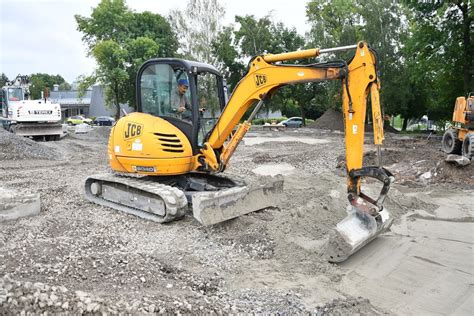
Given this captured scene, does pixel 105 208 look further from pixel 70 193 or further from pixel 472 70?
pixel 472 70

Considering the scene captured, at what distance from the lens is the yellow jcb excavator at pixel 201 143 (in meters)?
5.34

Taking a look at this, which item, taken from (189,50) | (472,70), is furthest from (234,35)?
(472,70)

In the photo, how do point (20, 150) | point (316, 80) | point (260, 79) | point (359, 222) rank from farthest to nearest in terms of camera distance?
1. point (20, 150)
2. point (260, 79)
3. point (316, 80)
4. point (359, 222)

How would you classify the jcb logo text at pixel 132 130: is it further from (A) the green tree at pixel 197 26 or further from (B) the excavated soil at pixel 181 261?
(A) the green tree at pixel 197 26

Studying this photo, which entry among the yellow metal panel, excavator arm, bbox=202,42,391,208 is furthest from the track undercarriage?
excavator arm, bbox=202,42,391,208

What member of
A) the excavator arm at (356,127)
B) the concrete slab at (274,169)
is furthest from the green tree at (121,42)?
the excavator arm at (356,127)

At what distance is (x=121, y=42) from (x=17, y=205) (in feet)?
90.2

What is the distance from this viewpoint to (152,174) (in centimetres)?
696

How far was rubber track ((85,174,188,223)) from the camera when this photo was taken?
629 cm

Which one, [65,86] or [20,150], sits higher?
[65,86]

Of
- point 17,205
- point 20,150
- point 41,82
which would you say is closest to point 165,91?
point 17,205

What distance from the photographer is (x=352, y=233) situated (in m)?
5.23

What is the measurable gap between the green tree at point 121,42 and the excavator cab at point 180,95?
Answer: 2370 cm

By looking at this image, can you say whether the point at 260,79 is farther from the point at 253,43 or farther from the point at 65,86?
the point at 65,86
